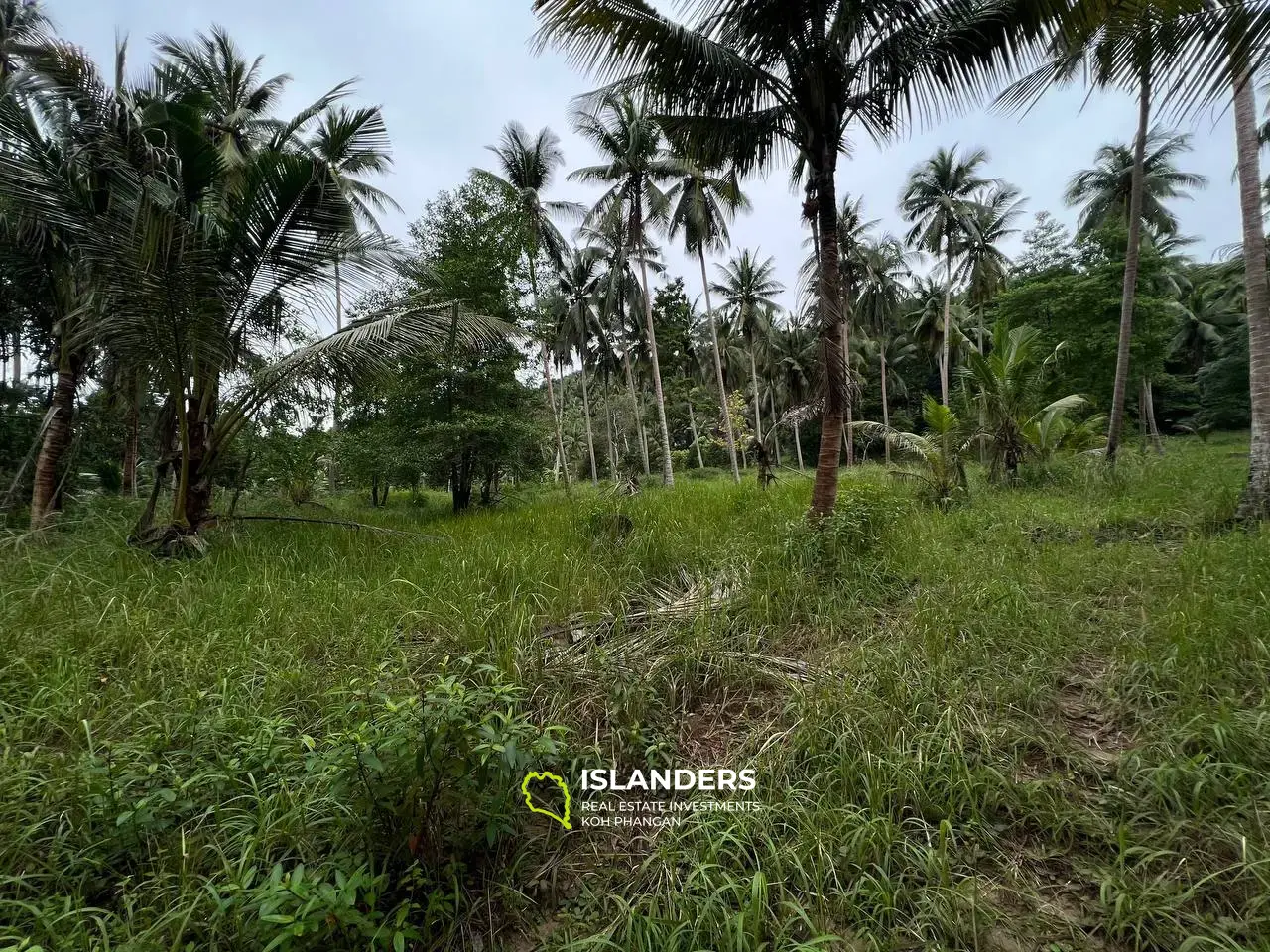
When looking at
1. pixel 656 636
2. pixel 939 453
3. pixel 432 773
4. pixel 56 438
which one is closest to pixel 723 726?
pixel 656 636

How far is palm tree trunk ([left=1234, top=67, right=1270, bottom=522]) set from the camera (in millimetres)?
4543

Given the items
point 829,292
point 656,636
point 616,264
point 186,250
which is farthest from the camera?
point 616,264

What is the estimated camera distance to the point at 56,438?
5254mm

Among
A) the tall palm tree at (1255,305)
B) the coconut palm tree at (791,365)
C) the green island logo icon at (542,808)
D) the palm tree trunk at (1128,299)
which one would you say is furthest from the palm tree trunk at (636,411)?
the green island logo icon at (542,808)

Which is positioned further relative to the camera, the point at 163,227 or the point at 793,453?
the point at 793,453

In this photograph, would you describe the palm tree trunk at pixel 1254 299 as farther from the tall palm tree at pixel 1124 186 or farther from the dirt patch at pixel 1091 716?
the tall palm tree at pixel 1124 186

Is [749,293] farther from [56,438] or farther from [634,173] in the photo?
[56,438]

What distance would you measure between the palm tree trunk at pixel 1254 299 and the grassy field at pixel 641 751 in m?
1.32

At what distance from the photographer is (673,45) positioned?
14.0 ft

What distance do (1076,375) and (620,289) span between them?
13.3 meters

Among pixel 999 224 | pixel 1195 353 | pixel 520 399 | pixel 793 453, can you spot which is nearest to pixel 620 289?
pixel 520 399

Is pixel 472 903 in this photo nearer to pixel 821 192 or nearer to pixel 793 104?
pixel 821 192

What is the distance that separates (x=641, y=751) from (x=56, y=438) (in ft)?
24.4

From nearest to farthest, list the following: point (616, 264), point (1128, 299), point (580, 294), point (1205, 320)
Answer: point (1128, 299)
point (616, 264)
point (580, 294)
point (1205, 320)
